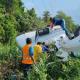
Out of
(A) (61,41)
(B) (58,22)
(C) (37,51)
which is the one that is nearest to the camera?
(C) (37,51)

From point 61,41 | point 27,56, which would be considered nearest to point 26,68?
point 27,56

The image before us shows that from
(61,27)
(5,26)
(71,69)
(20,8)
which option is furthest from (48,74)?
(20,8)

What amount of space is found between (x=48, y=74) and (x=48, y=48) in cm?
117

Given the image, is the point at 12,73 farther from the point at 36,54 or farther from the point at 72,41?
the point at 72,41

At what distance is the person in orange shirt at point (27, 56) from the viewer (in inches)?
464

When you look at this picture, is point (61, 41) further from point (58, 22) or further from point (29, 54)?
point (29, 54)

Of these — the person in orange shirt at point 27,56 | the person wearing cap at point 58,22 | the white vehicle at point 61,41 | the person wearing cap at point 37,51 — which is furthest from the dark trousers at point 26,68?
the person wearing cap at point 58,22

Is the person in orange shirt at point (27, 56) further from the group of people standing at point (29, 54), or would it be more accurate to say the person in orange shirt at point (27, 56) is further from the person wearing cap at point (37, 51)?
the person wearing cap at point (37, 51)

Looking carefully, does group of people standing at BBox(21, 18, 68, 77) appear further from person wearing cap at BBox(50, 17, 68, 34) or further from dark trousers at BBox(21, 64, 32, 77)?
person wearing cap at BBox(50, 17, 68, 34)

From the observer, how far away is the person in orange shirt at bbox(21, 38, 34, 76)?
38.7 feet

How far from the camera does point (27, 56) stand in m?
11.9

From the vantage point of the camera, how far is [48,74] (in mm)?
12812

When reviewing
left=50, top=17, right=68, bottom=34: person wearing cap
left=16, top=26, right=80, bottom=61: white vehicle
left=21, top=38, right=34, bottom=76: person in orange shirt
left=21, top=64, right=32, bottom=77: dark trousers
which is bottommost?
left=21, top=64, right=32, bottom=77: dark trousers

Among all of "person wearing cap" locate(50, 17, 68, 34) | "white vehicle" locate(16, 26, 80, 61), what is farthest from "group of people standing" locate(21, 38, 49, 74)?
"person wearing cap" locate(50, 17, 68, 34)
